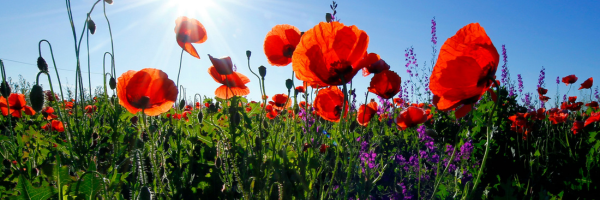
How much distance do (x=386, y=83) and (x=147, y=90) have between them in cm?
107

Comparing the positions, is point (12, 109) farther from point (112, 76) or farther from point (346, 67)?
point (346, 67)

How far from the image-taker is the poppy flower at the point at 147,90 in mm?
1361

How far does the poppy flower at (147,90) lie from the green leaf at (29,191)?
0.45 m

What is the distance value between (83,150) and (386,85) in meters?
1.57

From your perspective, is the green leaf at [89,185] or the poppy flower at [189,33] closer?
the green leaf at [89,185]

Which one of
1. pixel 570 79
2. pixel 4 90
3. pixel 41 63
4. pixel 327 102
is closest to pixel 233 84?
pixel 327 102

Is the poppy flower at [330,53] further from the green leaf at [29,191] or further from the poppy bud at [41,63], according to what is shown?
the poppy bud at [41,63]

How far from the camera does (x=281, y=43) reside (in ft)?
4.78

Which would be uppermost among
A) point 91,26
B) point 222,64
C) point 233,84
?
point 91,26

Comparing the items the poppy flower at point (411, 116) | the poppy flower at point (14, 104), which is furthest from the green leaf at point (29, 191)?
the poppy flower at point (14, 104)

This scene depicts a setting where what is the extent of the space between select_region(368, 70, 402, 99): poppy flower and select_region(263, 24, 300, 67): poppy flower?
1.40 feet

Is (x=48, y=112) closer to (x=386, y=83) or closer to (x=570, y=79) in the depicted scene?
(x=386, y=83)

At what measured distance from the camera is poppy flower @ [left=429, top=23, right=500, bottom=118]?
30.1 inches

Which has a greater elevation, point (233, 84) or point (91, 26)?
point (91, 26)
